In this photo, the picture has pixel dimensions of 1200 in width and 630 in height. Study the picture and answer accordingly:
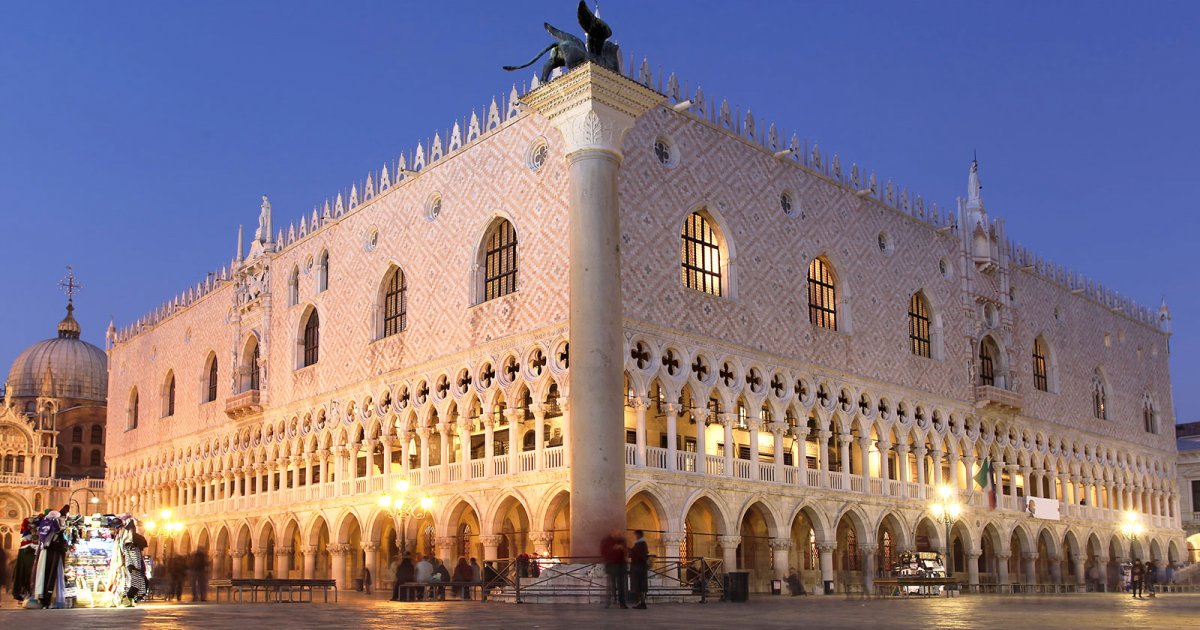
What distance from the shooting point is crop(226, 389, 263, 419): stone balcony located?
1412 inches

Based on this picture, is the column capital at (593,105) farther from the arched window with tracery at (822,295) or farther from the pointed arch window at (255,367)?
the pointed arch window at (255,367)

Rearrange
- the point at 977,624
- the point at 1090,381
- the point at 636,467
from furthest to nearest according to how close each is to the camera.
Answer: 1. the point at 1090,381
2. the point at 636,467
3. the point at 977,624

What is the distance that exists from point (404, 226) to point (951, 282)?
16265mm

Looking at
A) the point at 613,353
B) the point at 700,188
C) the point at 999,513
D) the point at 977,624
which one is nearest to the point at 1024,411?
the point at 999,513

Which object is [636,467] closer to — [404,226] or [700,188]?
[700,188]

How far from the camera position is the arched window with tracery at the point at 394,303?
31.4 metres

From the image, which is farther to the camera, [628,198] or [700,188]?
[700,188]

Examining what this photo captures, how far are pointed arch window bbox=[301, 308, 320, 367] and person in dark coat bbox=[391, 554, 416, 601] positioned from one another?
11853mm

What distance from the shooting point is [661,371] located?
25.8m

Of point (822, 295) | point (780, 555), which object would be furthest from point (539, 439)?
point (822, 295)

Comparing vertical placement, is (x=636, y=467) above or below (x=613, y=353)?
below

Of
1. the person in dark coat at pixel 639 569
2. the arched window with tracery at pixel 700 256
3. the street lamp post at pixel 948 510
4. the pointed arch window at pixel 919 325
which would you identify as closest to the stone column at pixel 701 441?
the arched window with tracery at pixel 700 256

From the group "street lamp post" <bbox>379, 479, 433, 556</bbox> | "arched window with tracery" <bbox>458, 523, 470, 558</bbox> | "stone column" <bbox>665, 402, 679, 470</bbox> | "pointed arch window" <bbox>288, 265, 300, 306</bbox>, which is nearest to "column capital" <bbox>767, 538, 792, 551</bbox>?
"stone column" <bbox>665, 402, 679, 470</bbox>

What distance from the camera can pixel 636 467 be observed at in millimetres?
24547
